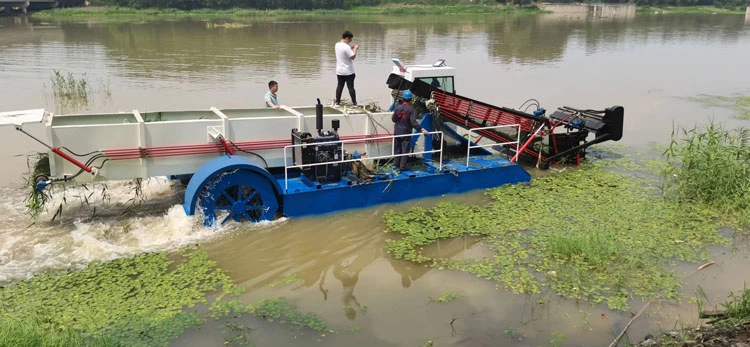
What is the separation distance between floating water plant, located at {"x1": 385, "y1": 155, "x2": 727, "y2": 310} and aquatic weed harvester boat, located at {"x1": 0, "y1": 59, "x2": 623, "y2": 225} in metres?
0.69

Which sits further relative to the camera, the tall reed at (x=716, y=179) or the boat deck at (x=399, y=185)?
the tall reed at (x=716, y=179)

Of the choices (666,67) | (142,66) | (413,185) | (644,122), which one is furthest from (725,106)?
(142,66)

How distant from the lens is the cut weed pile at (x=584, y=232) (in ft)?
22.1

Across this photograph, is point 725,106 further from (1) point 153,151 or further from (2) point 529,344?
(1) point 153,151

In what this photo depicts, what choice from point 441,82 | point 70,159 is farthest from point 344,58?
point 70,159

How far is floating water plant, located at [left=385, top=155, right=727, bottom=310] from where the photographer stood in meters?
6.71

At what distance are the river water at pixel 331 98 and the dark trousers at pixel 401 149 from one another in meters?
0.71

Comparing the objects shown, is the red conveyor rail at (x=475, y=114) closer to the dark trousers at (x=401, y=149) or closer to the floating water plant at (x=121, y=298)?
the dark trousers at (x=401, y=149)

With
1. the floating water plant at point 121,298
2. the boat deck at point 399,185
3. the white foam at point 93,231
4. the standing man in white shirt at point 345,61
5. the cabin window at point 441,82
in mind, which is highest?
the standing man in white shirt at point 345,61

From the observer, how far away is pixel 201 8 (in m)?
58.4

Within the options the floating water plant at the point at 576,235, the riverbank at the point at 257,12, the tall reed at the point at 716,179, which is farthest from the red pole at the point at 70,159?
the riverbank at the point at 257,12

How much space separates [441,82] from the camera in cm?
1063

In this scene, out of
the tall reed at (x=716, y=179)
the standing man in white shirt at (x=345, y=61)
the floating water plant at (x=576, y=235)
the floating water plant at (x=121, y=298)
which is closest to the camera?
the floating water plant at (x=121, y=298)

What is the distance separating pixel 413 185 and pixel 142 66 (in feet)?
52.7
